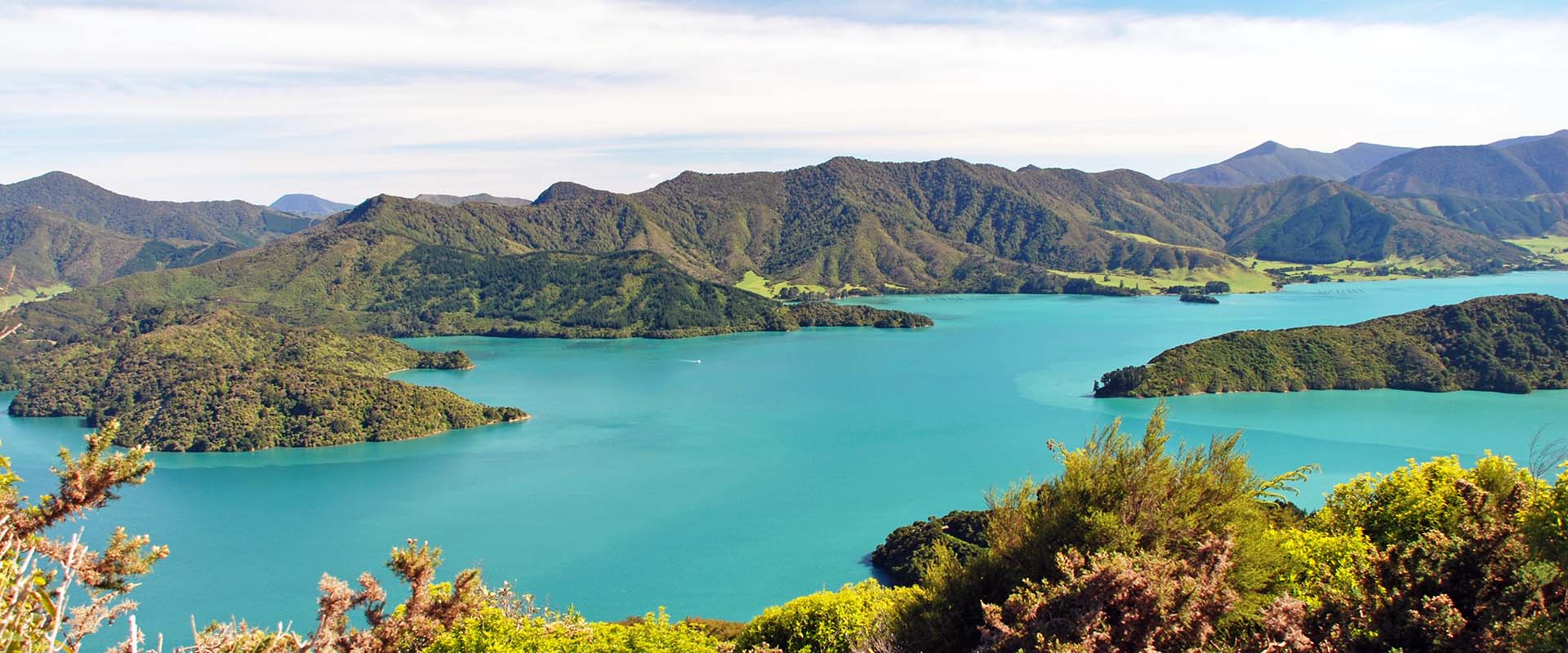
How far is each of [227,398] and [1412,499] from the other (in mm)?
91839

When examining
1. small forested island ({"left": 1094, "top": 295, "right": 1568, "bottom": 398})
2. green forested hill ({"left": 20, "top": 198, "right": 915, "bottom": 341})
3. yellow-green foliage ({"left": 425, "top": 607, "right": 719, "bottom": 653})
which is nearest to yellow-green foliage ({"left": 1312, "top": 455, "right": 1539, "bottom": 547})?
yellow-green foliage ({"left": 425, "top": 607, "right": 719, "bottom": 653})

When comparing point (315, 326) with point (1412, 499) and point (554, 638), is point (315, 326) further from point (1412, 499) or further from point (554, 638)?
point (1412, 499)

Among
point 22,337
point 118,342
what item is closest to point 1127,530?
point 118,342

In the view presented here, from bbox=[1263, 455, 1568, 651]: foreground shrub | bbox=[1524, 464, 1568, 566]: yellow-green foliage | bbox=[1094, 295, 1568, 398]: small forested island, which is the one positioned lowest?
bbox=[1094, 295, 1568, 398]: small forested island

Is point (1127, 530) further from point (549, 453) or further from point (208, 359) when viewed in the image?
point (208, 359)

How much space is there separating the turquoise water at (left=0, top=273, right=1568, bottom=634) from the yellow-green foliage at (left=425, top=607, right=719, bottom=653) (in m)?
24.5

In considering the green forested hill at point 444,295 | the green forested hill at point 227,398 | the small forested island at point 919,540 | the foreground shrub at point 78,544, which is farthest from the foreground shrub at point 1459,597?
the green forested hill at point 444,295

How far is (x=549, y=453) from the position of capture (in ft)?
243

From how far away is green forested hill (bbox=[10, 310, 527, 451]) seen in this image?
267ft

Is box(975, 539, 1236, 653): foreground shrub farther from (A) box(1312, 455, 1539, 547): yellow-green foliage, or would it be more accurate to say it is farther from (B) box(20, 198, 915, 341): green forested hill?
(B) box(20, 198, 915, 341): green forested hill

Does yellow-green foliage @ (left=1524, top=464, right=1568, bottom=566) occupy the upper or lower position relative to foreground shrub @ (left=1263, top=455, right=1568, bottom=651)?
upper

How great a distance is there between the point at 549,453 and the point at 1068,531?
211 feet

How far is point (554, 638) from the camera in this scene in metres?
17.3

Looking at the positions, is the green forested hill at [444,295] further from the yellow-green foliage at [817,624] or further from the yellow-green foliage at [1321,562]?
the yellow-green foliage at [1321,562]
